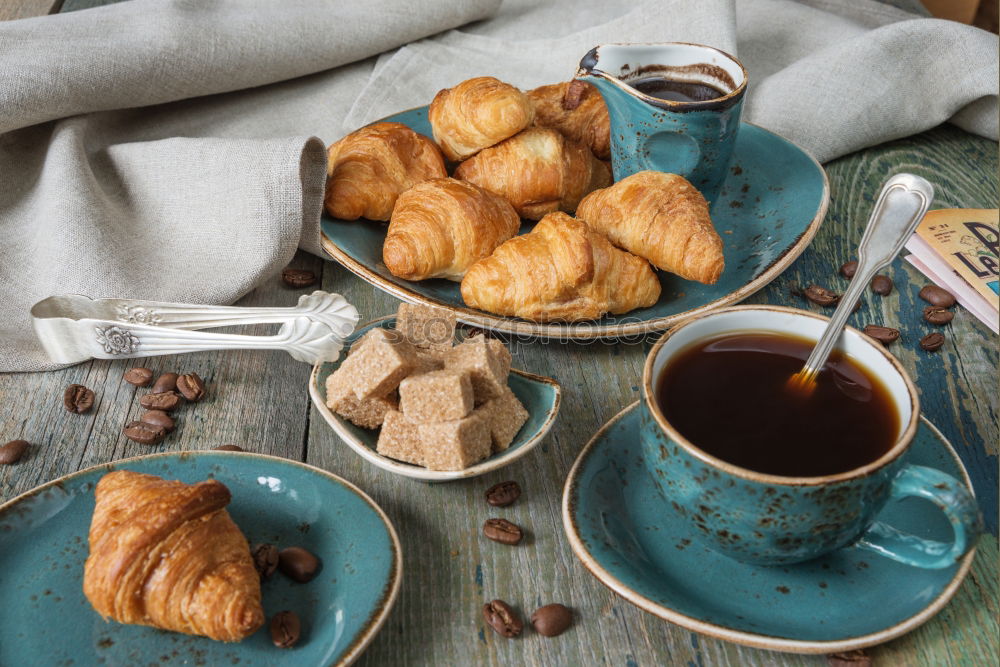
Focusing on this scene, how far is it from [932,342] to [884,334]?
92mm

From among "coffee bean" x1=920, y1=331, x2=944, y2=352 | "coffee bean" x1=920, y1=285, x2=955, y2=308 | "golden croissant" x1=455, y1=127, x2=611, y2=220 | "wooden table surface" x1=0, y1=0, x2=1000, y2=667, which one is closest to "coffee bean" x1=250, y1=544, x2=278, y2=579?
"wooden table surface" x1=0, y1=0, x2=1000, y2=667

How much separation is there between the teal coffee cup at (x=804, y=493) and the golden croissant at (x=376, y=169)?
970 mm

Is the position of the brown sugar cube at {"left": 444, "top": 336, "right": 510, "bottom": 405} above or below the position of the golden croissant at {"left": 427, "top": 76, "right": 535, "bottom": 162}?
below

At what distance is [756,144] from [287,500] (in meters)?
1.54

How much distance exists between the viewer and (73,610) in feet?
4.13

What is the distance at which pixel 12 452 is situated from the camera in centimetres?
156

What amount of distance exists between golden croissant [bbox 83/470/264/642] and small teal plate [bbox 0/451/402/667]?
0.05 meters

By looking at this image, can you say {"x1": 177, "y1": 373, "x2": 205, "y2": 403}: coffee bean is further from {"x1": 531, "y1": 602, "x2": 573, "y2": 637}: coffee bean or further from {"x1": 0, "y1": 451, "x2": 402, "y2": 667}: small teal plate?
{"x1": 531, "y1": 602, "x2": 573, "y2": 637}: coffee bean

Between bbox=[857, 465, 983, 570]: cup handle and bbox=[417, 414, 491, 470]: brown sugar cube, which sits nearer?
bbox=[857, 465, 983, 570]: cup handle

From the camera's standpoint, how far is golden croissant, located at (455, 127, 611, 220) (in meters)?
2.00

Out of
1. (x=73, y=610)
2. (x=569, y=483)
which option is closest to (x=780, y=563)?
(x=569, y=483)

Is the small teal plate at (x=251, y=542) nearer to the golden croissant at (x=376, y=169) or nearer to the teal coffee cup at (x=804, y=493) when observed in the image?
the teal coffee cup at (x=804, y=493)

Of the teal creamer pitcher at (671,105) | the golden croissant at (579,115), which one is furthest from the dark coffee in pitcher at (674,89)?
the golden croissant at (579,115)

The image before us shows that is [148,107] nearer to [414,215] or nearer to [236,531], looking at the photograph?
[414,215]
